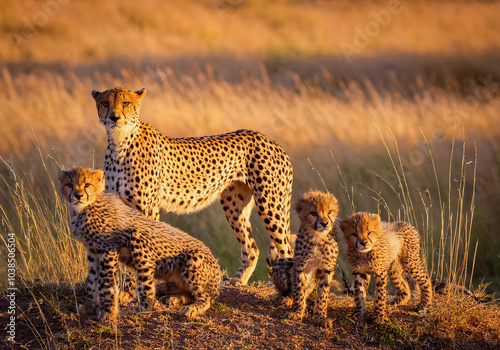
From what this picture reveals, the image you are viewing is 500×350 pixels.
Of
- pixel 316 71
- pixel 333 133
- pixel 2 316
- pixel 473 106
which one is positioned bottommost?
pixel 2 316

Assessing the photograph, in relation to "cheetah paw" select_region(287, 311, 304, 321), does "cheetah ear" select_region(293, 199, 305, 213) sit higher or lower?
higher

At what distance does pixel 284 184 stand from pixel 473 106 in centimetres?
779

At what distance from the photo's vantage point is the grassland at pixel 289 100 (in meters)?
7.73

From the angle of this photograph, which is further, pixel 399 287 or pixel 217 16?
pixel 217 16

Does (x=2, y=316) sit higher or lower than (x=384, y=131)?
lower

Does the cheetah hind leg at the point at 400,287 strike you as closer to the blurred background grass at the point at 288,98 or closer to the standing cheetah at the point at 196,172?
the blurred background grass at the point at 288,98

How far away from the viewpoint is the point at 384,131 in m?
10.8

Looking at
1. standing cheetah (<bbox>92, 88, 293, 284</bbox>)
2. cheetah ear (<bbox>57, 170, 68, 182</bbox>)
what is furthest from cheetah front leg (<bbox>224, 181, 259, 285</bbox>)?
cheetah ear (<bbox>57, 170, 68, 182</bbox>)

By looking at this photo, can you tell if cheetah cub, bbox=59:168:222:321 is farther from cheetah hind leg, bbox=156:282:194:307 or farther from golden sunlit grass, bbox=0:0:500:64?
golden sunlit grass, bbox=0:0:500:64

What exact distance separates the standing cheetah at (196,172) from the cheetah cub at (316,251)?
50.1 inches

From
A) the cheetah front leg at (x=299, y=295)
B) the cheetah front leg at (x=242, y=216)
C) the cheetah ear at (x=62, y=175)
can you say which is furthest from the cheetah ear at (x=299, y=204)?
the cheetah front leg at (x=242, y=216)

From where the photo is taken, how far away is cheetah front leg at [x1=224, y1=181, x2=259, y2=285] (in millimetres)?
6234

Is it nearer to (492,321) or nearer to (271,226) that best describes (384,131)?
(271,226)

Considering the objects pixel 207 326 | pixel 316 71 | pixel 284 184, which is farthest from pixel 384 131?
pixel 316 71
